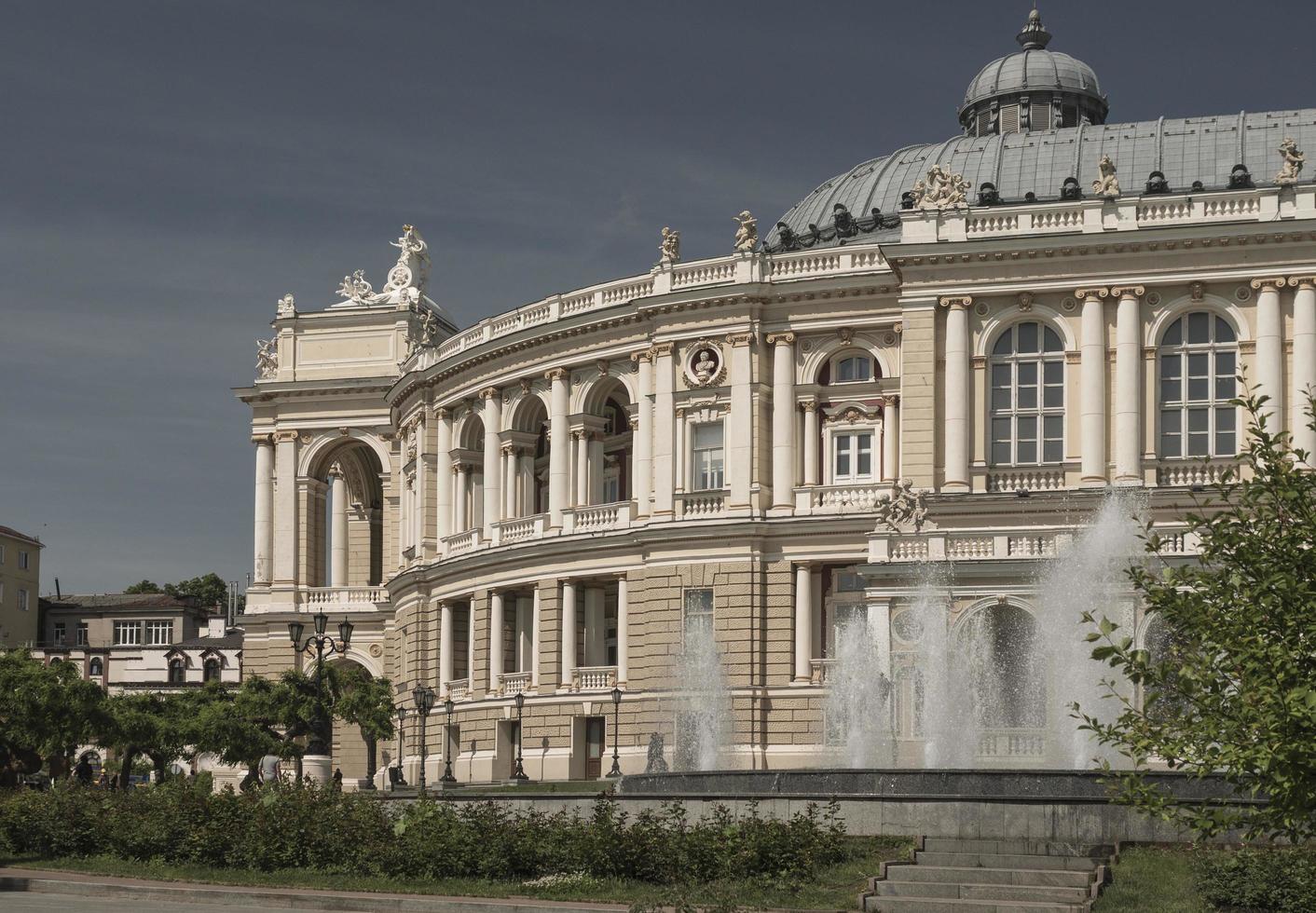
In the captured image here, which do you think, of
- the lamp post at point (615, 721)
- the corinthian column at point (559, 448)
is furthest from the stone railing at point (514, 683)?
the corinthian column at point (559, 448)

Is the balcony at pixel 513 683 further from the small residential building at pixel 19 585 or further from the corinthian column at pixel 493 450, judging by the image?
the small residential building at pixel 19 585

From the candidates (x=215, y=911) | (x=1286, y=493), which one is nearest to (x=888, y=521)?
(x=215, y=911)

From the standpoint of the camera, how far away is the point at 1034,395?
6556 centimetres

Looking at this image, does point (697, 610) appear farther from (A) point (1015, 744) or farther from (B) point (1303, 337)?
(B) point (1303, 337)

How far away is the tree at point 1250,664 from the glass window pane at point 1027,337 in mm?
43815

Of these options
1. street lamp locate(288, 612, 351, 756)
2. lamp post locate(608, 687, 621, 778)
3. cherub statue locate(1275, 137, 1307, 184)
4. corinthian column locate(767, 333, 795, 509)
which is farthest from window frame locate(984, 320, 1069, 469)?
street lamp locate(288, 612, 351, 756)

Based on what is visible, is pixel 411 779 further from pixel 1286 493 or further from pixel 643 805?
pixel 1286 493

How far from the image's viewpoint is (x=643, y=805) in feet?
114

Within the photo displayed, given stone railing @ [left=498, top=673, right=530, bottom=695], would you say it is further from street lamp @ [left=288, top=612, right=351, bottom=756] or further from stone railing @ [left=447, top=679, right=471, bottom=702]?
street lamp @ [left=288, top=612, right=351, bottom=756]

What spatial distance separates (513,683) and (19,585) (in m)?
91.8

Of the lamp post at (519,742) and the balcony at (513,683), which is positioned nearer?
the lamp post at (519,742)

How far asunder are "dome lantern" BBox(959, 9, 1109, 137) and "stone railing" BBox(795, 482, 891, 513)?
28.0 meters

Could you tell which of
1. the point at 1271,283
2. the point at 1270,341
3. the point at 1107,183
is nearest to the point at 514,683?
the point at 1107,183

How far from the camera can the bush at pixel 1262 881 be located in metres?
26.6
